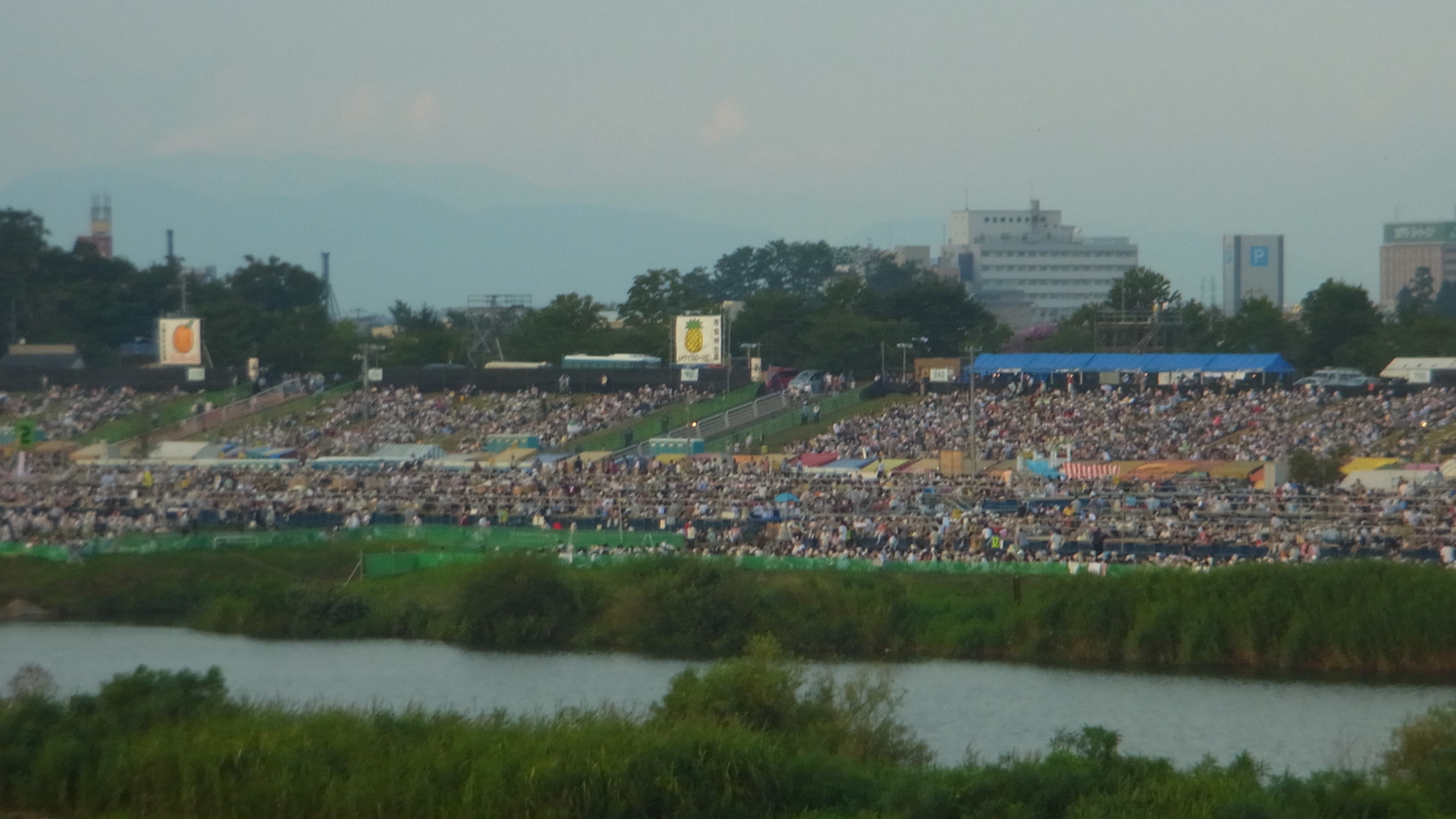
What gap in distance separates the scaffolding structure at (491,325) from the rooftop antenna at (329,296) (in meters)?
31.7

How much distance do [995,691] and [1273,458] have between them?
21.4 metres

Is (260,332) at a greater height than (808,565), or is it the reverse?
(260,332)

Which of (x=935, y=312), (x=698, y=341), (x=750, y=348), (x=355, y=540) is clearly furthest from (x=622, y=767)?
(x=935, y=312)

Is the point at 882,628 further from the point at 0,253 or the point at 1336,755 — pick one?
the point at 0,253

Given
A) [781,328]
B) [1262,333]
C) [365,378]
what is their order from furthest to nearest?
[781,328] < [1262,333] < [365,378]

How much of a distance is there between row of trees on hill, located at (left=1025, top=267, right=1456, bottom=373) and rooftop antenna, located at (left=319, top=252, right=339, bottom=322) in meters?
59.5

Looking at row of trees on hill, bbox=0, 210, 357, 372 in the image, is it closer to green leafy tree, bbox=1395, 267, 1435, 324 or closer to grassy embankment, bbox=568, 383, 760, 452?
grassy embankment, bbox=568, 383, 760, 452

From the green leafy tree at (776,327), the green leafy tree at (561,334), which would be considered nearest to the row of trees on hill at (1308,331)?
the green leafy tree at (776,327)

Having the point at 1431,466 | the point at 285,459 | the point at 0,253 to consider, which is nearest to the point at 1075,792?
the point at 1431,466

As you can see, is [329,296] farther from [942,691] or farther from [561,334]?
[942,691]

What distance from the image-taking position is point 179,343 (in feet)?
265

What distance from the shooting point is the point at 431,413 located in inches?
2781

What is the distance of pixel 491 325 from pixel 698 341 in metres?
27.3

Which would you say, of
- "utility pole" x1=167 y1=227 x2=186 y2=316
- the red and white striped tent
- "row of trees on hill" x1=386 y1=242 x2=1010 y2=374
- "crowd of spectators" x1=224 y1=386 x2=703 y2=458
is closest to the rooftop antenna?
"utility pole" x1=167 y1=227 x2=186 y2=316
